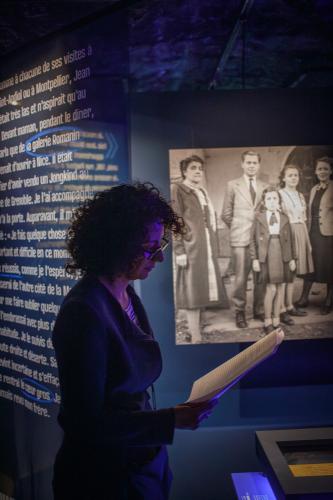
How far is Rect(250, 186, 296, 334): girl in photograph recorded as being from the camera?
3.15m

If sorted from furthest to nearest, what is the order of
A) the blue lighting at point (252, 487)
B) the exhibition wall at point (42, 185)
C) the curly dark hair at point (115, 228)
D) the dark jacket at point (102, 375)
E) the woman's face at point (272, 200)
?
the woman's face at point (272, 200)
the exhibition wall at point (42, 185)
the blue lighting at point (252, 487)
the curly dark hair at point (115, 228)
the dark jacket at point (102, 375)

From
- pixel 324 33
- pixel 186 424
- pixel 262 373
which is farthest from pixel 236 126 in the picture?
pixel 186 424

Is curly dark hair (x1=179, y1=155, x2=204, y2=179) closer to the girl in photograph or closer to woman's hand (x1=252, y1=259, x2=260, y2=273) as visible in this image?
the girl in photograph

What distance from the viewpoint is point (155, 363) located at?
1480 mm

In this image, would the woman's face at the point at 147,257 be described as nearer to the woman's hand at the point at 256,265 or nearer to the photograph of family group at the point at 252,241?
the photograph of family group at the point at 252,241

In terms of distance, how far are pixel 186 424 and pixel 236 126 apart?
236 centimetres

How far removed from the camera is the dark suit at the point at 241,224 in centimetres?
314

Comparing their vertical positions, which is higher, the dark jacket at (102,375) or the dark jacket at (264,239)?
the dark jacket at (264,239)

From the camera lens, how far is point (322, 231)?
10.4 ft

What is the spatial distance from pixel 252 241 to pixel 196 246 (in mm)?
371

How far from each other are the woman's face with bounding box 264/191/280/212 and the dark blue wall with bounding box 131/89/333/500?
36cm

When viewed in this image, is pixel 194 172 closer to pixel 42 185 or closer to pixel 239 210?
pixel 239 210

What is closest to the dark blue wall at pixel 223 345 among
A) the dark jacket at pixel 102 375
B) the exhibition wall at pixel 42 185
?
the exhibition wall at pixel 42 185

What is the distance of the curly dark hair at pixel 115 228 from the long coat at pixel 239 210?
1.57 m
